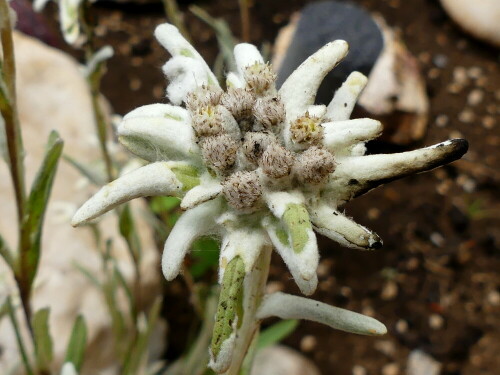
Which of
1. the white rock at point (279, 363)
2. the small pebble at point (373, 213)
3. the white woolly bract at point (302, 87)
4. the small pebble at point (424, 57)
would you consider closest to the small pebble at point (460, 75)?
the small pebble at point (424, 57)

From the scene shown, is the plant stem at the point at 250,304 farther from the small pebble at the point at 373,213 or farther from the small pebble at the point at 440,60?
the small pebble at the point at 440,60

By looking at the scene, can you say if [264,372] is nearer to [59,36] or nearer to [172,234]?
[172,234]

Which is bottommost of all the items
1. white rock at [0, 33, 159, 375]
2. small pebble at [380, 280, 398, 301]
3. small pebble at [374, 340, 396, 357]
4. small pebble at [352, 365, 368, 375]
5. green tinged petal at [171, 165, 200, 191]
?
small pebble at [352, 365, 368, 375]

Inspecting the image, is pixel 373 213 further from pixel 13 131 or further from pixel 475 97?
pixel 13 131

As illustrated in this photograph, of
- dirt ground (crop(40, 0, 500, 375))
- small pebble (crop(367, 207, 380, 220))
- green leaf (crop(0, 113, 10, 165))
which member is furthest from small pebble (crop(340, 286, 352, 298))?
green leaf (crop(0, 113, 10, 165))

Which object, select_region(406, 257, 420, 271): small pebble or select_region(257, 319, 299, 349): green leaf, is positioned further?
select_region(406, 257, 420, 271): small pebble

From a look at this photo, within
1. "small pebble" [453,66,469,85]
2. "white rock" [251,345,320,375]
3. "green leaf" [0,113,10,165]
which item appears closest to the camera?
"green leaf" [0,113,10,165]

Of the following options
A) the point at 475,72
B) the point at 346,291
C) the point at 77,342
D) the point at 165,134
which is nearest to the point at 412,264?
the point at 346,291

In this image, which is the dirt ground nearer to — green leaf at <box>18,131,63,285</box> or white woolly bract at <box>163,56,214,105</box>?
green leaf at <box>18,131,63,285</box>

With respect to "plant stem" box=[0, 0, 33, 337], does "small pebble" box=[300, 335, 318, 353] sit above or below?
below
